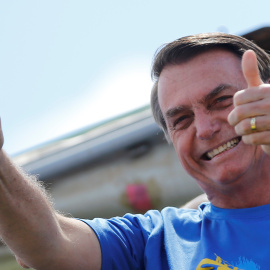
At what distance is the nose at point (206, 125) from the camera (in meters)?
1.80

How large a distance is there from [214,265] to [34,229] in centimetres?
54

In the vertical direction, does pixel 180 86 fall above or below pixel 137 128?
above

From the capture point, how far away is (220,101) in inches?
72.5

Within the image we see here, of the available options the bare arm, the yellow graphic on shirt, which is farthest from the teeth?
the bare arm

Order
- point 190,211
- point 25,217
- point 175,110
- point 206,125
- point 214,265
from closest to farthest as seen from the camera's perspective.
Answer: point 25,217
point 214,265
point 206,125
point 175,110
point 190,211

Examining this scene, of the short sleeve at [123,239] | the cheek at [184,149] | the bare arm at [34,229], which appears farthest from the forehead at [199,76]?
the bare arm at [34,229]

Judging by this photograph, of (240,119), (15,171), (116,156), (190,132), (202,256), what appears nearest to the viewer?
(240,119)

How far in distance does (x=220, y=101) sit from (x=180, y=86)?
155 mm

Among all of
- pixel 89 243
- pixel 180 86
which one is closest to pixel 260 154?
pixel 180 86

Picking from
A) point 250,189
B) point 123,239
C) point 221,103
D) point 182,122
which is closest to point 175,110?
point 182,122

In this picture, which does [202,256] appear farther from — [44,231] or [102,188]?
[102,188]

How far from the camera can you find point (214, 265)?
5.60ft

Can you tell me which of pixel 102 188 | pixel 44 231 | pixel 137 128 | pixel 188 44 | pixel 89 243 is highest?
pixel 188 44

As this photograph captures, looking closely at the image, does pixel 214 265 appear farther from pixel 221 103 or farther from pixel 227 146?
pixel 221 103
